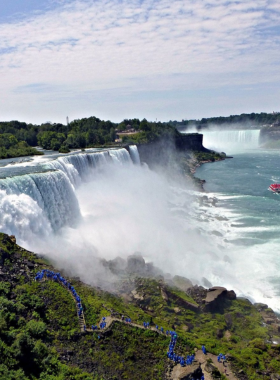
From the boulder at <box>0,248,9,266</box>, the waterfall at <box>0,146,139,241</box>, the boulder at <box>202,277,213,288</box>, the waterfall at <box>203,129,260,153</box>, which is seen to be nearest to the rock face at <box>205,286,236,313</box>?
the boulder at <box>202,277,213,288</box>

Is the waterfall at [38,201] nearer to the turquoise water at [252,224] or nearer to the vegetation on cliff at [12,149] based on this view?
the vegetation on cliff at [12,149]

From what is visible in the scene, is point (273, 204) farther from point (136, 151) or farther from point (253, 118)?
point (253, 118)

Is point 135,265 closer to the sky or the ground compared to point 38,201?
closer to the ground

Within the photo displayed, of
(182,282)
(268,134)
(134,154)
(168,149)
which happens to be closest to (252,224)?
(182,282)

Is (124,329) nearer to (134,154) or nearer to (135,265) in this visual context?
(135,265)

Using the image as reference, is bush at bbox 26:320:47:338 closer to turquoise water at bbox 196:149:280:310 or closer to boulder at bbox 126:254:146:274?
boulder at bbox 126:254:146:274
